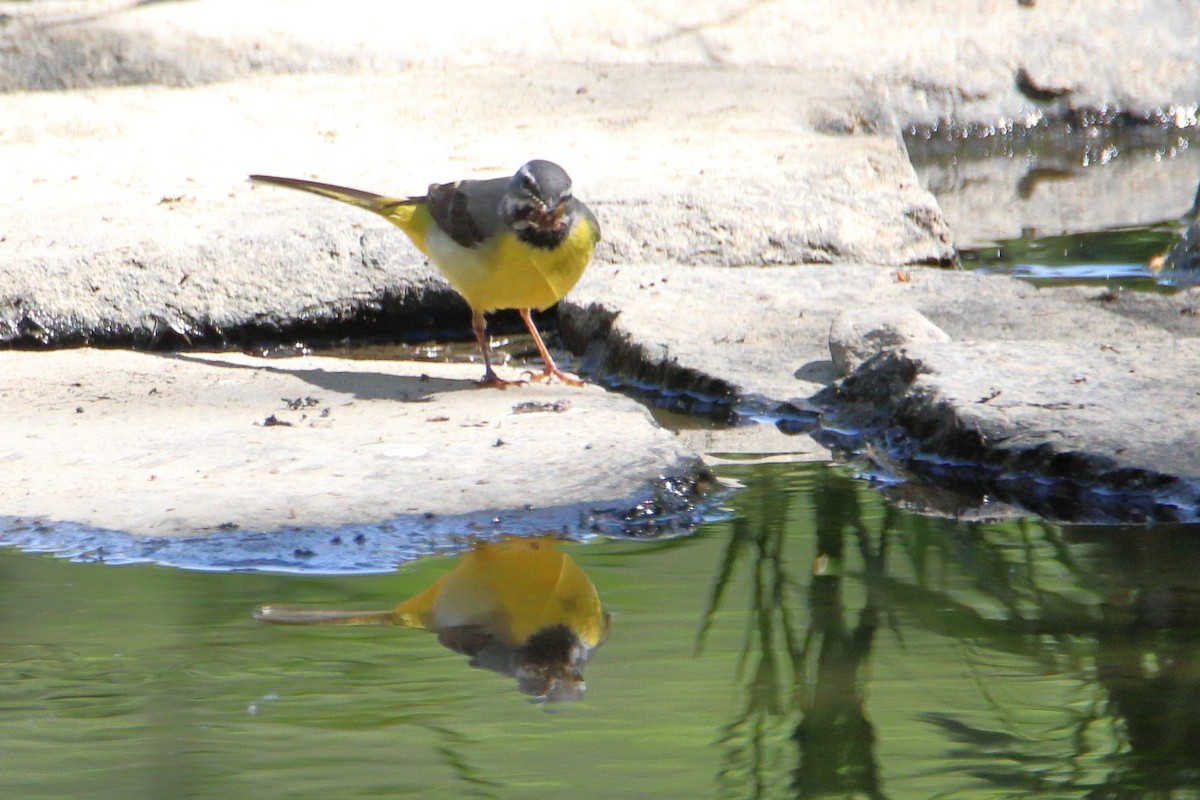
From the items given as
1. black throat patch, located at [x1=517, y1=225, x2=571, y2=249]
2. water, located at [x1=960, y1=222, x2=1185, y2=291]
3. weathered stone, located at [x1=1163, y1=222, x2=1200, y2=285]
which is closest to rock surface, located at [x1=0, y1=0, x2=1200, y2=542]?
water, located at [x1=960, y1=222, x2=1185, y2=291]

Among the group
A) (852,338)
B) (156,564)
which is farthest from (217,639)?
(852,338)

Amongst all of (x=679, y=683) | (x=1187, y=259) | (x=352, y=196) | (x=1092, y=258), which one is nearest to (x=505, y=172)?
(x=352, y=196)

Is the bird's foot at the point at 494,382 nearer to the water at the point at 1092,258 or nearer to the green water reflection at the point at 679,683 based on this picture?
the green water reflection at the point at 679,683

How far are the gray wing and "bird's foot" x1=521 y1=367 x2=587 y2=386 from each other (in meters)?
0.49

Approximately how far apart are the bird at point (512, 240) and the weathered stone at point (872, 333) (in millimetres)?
781

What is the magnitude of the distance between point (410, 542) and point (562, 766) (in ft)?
3.55

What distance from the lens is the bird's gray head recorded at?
4.41 m

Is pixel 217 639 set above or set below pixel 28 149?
below

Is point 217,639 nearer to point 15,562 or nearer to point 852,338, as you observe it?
point 15,562

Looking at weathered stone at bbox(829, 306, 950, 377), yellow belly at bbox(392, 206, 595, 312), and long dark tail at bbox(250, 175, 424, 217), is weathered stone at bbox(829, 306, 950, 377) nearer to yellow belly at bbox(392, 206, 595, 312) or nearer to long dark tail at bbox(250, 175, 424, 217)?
yellow belly at bbox(392, 206, 595, 312)

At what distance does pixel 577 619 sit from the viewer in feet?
8.85

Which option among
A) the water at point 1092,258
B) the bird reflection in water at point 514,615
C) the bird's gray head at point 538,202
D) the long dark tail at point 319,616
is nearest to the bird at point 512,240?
the bird's gray head at point 538,202

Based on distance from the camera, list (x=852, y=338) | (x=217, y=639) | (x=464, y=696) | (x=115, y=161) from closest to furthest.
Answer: (x=464, y=696), (x=217, y=639), (x=852, y=338), (x=115, y=161)

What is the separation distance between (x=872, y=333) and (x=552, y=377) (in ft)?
3.28
